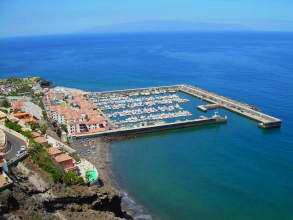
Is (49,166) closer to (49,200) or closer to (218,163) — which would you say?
(49,200)

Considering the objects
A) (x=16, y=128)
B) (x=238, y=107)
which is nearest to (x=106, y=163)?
(x=16, y=128)

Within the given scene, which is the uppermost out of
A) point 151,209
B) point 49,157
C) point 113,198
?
point 49,157

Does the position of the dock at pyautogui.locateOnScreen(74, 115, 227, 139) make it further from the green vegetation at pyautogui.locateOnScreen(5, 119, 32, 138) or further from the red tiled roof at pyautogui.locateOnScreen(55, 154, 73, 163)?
the red tiled roof at pyautogui.locateOnScreen(55, 154, 73, 163)

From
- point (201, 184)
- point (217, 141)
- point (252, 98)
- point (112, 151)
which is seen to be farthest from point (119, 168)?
point (252, 98)

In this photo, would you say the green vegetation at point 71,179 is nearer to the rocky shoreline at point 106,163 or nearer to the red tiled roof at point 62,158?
the red tiled roof at point 62,158

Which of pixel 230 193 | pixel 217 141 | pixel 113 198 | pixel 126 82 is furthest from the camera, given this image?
pixel 126 82

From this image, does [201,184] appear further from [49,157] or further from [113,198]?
[49,157]

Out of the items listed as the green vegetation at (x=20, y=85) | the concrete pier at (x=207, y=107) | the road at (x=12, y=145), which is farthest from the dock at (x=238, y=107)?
the road at (x=12, y=145)
